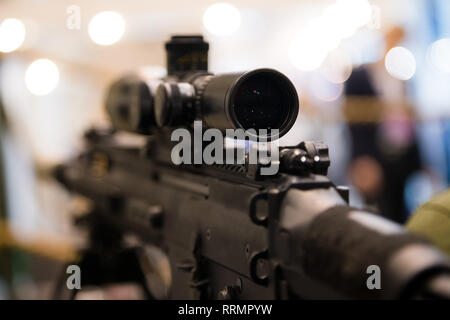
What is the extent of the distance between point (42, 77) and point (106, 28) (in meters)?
0.61

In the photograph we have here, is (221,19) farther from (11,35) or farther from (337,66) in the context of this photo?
(11,35)

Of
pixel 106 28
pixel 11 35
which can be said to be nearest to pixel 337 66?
pixel 106 28

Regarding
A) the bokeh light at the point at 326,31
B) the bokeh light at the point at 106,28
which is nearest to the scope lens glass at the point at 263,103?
the bokeh light at the point at 326,31

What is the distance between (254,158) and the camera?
116cm

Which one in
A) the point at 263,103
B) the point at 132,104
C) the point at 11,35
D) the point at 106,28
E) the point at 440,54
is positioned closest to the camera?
the point at 263,103

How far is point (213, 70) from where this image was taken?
4.60 m

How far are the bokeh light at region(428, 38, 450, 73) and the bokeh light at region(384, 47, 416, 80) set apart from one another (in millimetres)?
171

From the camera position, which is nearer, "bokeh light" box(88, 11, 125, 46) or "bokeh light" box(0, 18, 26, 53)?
"bokeh light" box(0, 18, 26, 53)

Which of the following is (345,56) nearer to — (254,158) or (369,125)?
(369,125)

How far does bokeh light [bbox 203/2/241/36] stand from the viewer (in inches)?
168

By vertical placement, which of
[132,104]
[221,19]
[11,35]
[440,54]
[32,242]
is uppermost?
[221,19]

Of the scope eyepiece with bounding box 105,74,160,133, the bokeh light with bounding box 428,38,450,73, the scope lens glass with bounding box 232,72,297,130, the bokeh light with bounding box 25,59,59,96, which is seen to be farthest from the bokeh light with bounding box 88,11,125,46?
the bokeh light with bounding box 428,38,450,73

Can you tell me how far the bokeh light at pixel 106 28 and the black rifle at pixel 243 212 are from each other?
6.65ft

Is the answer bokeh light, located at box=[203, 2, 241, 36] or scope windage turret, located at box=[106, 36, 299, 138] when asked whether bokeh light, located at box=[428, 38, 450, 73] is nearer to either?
bokeh light, located at box=[203, 2, 241, 36]
